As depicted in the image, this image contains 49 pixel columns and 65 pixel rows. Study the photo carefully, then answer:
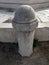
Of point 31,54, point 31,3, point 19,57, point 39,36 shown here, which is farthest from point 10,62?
point 31,3

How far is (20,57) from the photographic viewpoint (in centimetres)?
448

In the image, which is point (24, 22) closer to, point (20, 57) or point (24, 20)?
point (24, 20)

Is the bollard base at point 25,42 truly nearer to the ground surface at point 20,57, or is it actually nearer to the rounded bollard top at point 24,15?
the ground surface at point 20,57

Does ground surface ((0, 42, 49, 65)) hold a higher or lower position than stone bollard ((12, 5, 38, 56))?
lower

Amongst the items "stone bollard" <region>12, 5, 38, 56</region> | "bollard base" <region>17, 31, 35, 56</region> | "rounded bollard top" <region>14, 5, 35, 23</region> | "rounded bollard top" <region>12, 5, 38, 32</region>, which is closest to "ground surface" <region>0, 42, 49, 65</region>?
"bollard base" <region>17, 31, 35, 56</region>

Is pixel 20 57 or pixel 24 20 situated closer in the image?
pixel 24 20

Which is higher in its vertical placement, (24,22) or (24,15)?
(24,15)

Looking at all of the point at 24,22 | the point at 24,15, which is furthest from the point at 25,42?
the point at 24,15

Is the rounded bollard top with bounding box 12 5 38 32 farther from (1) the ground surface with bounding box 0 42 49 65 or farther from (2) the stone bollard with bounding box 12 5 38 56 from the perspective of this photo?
(1) the ground surface with bounding box 0 42 49 65

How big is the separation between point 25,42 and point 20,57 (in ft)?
1.46

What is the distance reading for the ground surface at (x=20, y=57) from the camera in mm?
4379

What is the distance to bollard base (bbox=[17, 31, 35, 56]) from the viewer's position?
4.21 m

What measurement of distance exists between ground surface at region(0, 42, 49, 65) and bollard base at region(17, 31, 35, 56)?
5.8 inches

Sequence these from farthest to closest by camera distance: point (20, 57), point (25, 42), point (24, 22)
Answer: point (20, 57), point (25, 42), point (24, 22)
